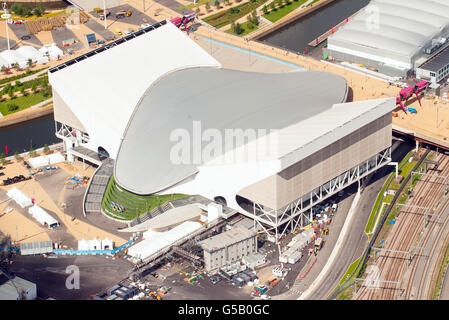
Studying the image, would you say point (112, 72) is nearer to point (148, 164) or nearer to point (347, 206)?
point (148, 164)

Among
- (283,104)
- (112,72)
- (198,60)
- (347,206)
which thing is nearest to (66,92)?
(112,72)

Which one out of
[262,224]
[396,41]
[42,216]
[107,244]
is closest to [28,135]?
[42,216]

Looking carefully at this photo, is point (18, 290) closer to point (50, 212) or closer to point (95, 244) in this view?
point (95, 244)

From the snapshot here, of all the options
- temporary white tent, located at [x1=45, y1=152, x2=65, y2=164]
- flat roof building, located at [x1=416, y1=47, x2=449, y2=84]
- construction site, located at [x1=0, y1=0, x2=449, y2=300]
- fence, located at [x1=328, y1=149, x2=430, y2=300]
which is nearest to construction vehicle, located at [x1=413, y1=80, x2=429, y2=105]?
flat roof building, located at [x1=416, y1=47, x2=449, y2=84]

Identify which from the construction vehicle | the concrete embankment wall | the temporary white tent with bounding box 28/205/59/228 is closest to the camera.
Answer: the temporary white tent with bounding box 28/205/59/228

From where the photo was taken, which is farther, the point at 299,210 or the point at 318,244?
the point at 299,210

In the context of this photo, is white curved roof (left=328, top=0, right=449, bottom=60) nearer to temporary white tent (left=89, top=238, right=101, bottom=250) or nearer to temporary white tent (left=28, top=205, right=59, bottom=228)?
temporary white tent (left=28, top=205, right=59, bottom=228)

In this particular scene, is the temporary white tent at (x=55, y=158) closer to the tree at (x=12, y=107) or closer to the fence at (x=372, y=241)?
the tree at (x=12, y=107)
